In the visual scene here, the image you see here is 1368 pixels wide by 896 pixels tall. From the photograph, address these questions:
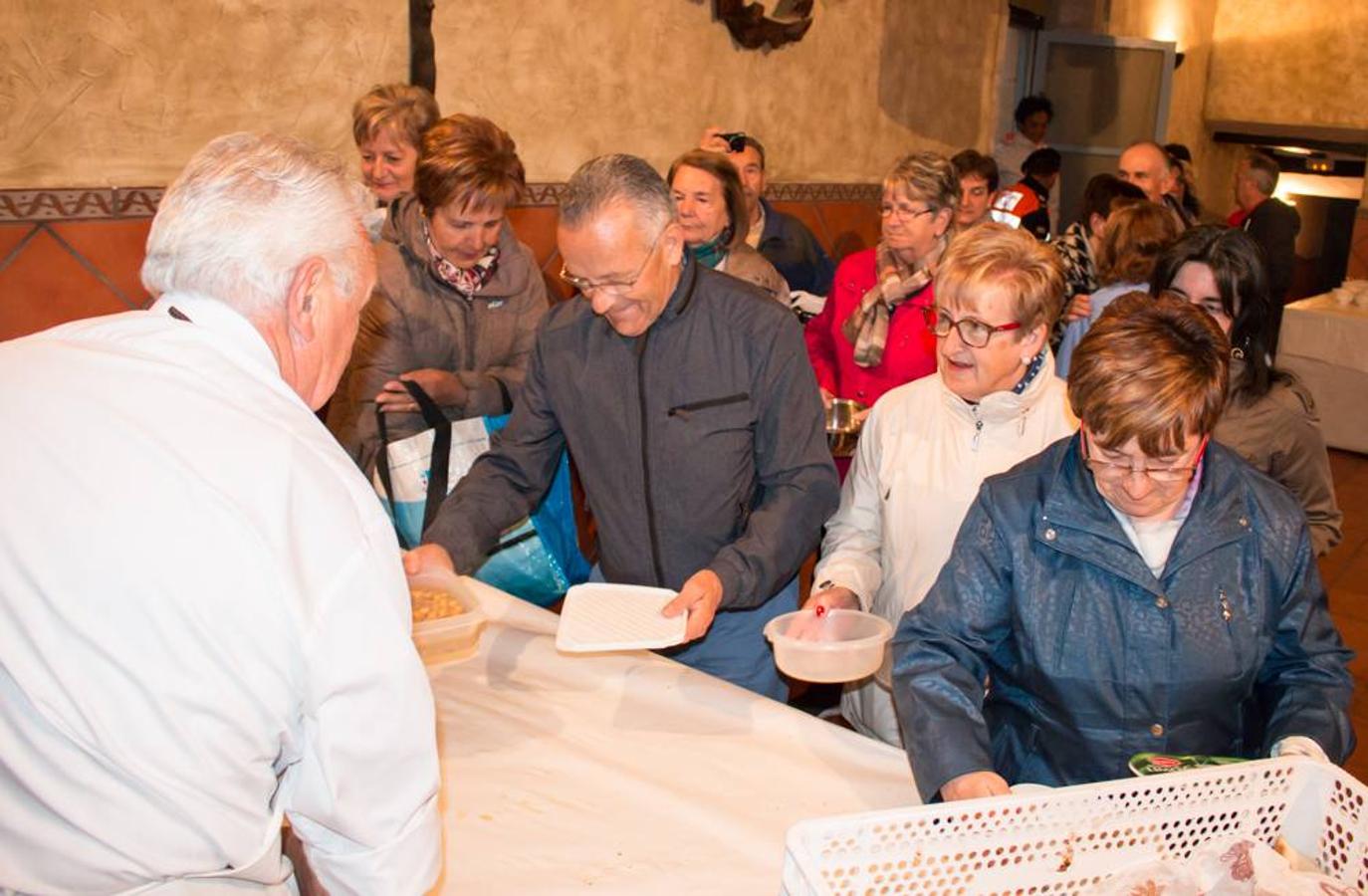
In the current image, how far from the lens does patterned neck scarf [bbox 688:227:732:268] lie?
12.3ft

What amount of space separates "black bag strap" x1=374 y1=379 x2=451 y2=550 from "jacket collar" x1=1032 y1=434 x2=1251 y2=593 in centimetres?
157

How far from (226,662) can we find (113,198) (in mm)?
2972

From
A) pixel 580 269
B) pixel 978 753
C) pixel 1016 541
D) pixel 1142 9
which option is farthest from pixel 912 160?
pixel 1142 9

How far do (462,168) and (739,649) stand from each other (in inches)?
53.1

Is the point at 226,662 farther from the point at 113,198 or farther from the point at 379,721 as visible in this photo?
the point at 113,198

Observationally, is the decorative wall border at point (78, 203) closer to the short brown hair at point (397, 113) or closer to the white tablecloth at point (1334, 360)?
the short brown hair at point (397, 113)

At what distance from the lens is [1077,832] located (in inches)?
59.8

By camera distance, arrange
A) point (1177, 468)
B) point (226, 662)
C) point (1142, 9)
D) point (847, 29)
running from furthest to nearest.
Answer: point (1142, 9), point (847, 29), point (1177, 468), point (226, 662)

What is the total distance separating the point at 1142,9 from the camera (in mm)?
9984

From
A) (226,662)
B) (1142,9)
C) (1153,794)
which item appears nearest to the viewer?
(226,662)

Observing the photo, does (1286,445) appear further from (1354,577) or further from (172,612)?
(1354,577)

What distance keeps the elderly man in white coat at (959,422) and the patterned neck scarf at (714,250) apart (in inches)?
54.9

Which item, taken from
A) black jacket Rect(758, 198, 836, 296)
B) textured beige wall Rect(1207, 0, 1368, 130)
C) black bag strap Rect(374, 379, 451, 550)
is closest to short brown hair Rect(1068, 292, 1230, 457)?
black bag strap Rect(374, 379, 451, 550)

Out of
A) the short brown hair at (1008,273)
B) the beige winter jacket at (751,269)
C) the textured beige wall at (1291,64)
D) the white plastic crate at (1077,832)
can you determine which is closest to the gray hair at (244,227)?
the white plastic crate at (1077,832)
